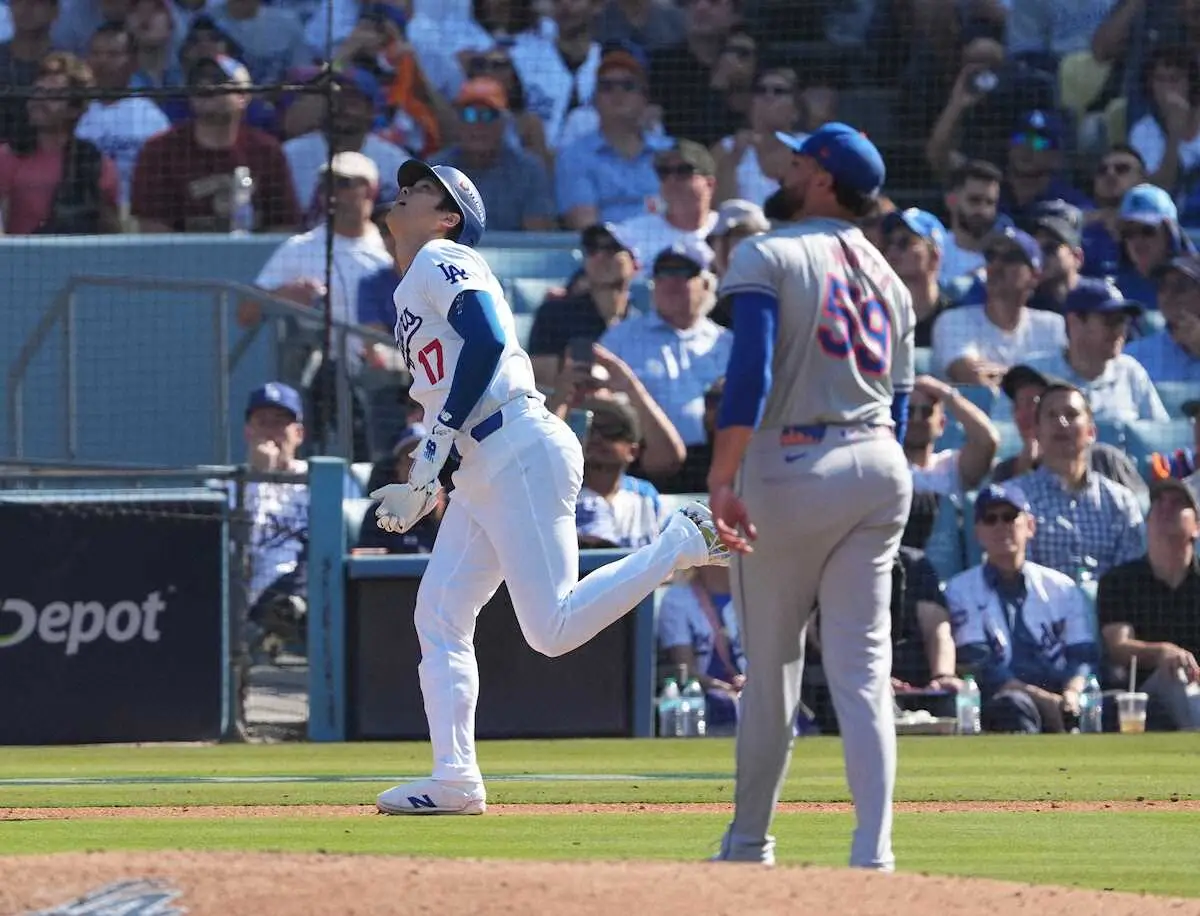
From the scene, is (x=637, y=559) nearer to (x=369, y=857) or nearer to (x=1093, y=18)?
(x=369, y=857)

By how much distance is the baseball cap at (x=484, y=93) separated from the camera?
562 inches

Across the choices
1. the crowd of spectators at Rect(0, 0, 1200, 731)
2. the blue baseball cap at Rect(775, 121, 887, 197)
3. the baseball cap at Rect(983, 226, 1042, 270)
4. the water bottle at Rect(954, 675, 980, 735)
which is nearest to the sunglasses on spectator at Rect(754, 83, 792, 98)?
the crowd of spectators at Rect(0, 0, 1200, 731)

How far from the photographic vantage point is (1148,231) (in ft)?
45.6

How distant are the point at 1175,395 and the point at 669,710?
13.9 ft

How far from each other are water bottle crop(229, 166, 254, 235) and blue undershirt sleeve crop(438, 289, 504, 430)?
7823 mm

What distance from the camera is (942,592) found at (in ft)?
36.6

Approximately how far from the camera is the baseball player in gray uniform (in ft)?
16.5

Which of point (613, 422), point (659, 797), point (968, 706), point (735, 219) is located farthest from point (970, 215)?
point (659, 797)

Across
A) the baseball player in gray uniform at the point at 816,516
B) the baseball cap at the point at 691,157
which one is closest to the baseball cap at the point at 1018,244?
the baseball cap at the point at 691,157

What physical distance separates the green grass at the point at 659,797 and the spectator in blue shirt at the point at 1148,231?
426cm

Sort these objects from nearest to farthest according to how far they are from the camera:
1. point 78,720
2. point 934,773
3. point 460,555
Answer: point 460,555
point 934,773
point 78,720

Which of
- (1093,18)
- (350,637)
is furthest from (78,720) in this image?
(1093,18)

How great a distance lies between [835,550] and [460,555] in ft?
5.58

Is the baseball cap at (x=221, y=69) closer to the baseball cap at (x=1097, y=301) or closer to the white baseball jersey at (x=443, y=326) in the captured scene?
the baseball cap at (x=1097, y=301)
